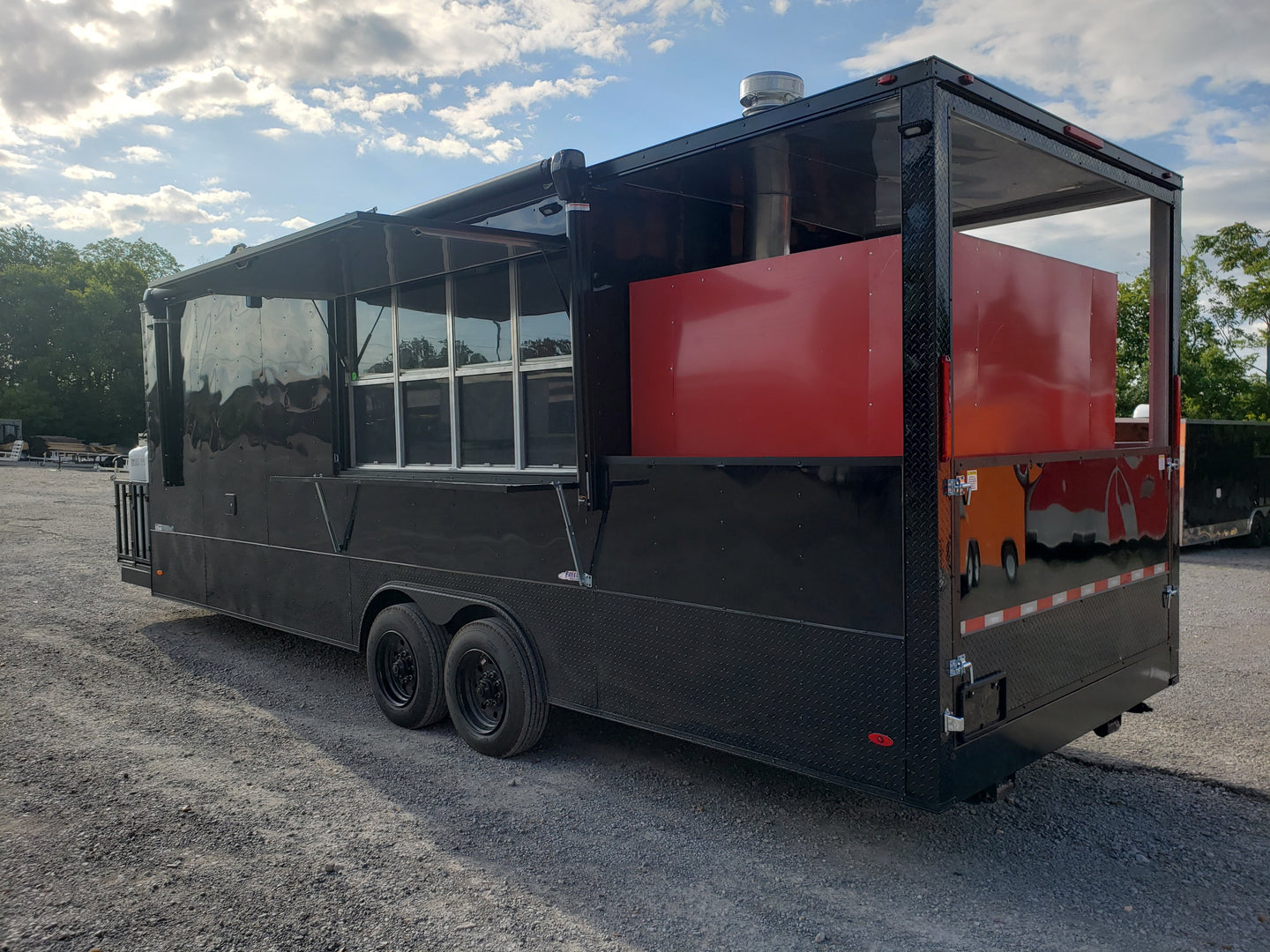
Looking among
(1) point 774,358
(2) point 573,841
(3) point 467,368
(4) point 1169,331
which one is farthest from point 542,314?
(4) point 1169,331

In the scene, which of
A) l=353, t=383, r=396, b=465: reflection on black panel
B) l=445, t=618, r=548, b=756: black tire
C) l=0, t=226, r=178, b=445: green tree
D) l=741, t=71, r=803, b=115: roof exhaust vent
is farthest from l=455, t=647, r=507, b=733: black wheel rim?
l=0, t=226, r=178, b=445: green tree

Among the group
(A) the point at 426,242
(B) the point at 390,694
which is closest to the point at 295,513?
(B) the point at 390,694

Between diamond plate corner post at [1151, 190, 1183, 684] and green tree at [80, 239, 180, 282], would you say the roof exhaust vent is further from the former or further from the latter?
green tree at [80, 239, 180, 282]

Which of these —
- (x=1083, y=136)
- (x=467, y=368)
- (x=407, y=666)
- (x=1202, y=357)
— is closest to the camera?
(x=1083, y=136)

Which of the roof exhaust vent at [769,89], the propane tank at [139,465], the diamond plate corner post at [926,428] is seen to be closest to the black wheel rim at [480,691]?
the diamond plate corner post at [926,428]

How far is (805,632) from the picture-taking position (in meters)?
3.53

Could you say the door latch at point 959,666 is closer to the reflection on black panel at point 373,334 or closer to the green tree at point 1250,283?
the reflection on black panel at point 373,334

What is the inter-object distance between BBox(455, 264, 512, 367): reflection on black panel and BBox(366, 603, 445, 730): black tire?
154cm

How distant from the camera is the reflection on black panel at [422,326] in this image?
5.53 metres

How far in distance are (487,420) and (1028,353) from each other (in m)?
2.84

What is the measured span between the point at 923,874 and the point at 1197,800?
5.36 ft

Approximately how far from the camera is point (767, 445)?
3.92m

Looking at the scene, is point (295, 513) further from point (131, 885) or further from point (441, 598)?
point (131, 885)

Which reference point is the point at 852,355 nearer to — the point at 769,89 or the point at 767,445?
the point at 767,445
